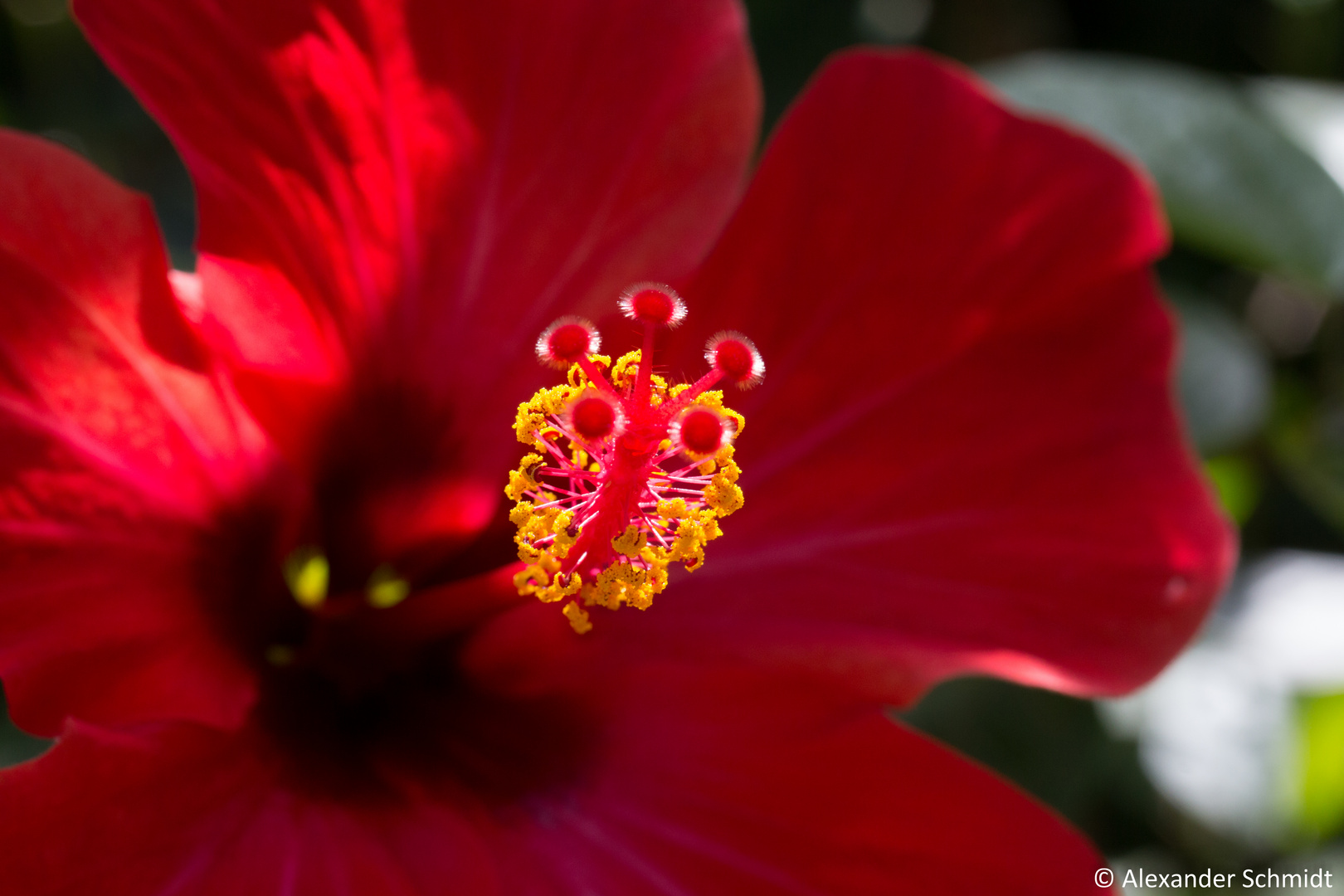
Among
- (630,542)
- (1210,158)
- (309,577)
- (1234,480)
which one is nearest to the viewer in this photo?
(630,542)

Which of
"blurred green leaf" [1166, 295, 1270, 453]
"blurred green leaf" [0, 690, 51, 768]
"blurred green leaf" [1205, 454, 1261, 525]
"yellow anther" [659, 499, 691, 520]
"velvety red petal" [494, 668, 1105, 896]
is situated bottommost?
"blurred green leaf" [1205, 454, 1261, 525]

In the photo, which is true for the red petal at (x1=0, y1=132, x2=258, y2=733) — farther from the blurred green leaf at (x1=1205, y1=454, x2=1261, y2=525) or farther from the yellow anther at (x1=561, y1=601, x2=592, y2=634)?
the blurred green leaf at (x1=1205, y1=454, x2=1261, y2=525)

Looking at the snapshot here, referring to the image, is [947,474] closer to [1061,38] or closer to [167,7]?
[167,7]

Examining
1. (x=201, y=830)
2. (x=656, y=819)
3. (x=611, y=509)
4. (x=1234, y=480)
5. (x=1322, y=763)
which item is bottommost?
(x=1322, y=763)

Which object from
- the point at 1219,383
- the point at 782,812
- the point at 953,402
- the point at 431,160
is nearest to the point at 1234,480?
the point at 1219,383

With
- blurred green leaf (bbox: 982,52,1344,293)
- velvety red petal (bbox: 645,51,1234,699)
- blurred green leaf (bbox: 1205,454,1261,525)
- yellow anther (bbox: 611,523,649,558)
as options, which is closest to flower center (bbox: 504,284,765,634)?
yellow anther (bbox: 611,523,649,558)

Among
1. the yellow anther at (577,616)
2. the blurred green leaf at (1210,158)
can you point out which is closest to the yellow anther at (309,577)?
the yellow anther at (577,616)

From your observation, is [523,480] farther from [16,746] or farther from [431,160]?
[16,746]

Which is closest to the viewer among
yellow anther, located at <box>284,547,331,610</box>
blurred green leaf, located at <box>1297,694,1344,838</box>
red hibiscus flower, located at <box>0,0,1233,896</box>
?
red hibiscus flower, located at <box>0,0,1233,896</box>
